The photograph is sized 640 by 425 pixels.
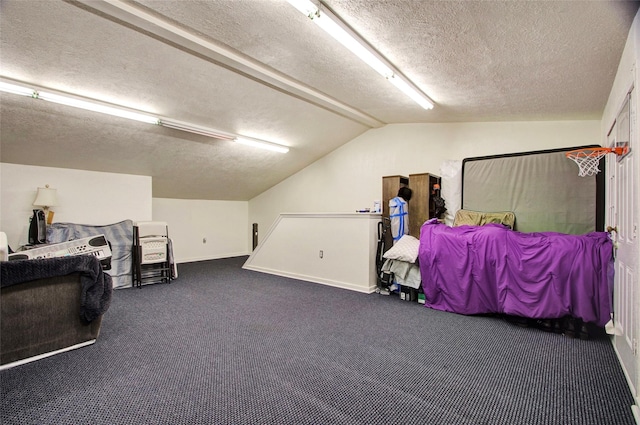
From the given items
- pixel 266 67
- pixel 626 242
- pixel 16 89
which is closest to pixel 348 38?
pixel 266 67

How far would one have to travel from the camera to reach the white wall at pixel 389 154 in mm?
4281

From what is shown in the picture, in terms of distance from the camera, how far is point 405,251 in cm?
406

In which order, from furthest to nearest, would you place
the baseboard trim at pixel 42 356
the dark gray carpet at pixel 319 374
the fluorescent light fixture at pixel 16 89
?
1. the fluorescent light fixture at pixel 16 89
2. the baseboard trim at pixel 42 356
3. the dark gray carpet at pixel 319 374

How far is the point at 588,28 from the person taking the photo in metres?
1.98

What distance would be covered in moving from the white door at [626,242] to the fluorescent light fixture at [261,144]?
184 inches

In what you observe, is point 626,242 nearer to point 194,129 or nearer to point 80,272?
point 80,272

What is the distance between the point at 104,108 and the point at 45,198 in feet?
6.65

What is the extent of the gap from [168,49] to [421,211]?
4.02 metres

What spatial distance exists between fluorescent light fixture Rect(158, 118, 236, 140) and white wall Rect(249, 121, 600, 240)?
8.56ft

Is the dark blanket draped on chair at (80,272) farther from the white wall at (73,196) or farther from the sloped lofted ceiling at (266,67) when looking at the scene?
the white wall at (73,196)

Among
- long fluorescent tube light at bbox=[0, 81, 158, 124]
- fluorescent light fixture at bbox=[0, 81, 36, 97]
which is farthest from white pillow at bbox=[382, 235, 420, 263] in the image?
fluorescent light fixture at bbox=[0, 81, 36, 97]

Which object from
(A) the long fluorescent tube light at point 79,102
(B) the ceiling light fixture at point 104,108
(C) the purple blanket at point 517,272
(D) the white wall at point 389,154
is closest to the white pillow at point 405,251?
(C) the purple blanket at point 517,272

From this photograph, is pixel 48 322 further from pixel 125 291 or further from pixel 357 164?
pixel 357 164

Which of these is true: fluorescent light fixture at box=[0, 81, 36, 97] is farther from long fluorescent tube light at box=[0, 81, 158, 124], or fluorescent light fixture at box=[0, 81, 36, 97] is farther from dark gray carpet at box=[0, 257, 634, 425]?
dark gray carpet at box=[0, 257, 634, 425]
